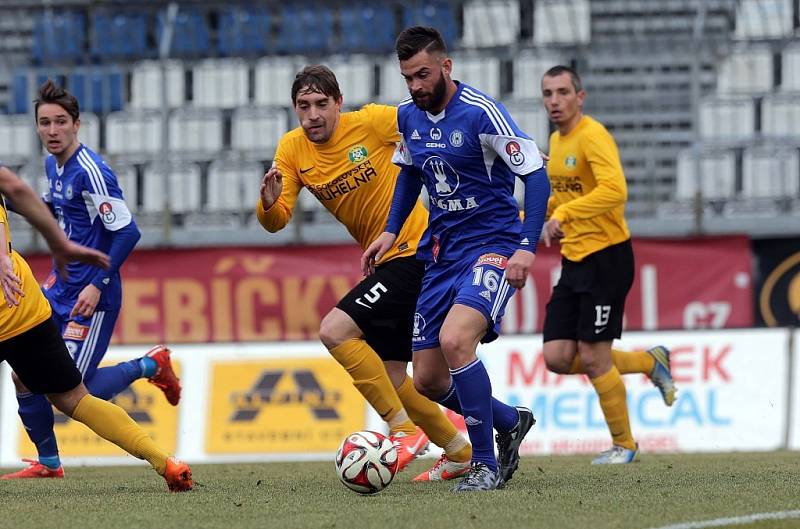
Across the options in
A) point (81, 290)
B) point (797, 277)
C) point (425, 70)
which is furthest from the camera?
point (797, 277)

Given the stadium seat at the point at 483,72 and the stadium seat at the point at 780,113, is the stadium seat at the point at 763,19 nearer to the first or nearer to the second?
the stadium seat at the point at 780,113

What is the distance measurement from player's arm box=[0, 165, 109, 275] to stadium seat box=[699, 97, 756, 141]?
37.3 ft

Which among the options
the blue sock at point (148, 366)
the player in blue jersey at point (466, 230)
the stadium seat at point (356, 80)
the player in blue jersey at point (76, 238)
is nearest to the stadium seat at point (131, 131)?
the stadium seat at point (356, 80)

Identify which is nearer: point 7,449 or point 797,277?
point 7,449

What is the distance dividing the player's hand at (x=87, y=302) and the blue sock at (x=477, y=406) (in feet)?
8.01

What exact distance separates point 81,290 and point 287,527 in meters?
3.46

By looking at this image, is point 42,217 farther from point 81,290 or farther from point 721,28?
point 721,28

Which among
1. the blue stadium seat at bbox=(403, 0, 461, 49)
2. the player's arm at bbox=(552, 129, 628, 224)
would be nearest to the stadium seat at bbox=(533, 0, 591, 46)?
the blue stadium seat at bbox=(403, 0, 461, 49)

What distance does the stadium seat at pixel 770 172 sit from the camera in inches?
583

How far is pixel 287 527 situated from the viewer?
505cm

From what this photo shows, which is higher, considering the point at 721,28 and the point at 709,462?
the point at 721,28

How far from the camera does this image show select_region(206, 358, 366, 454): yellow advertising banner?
11.6 meters

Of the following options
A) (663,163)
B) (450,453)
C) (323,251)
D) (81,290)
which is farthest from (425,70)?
(663,163)

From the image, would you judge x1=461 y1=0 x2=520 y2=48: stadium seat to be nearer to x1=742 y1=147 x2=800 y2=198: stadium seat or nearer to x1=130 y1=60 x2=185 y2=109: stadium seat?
x1=742 y1=147 x2=800 y2=198: stadium seat
